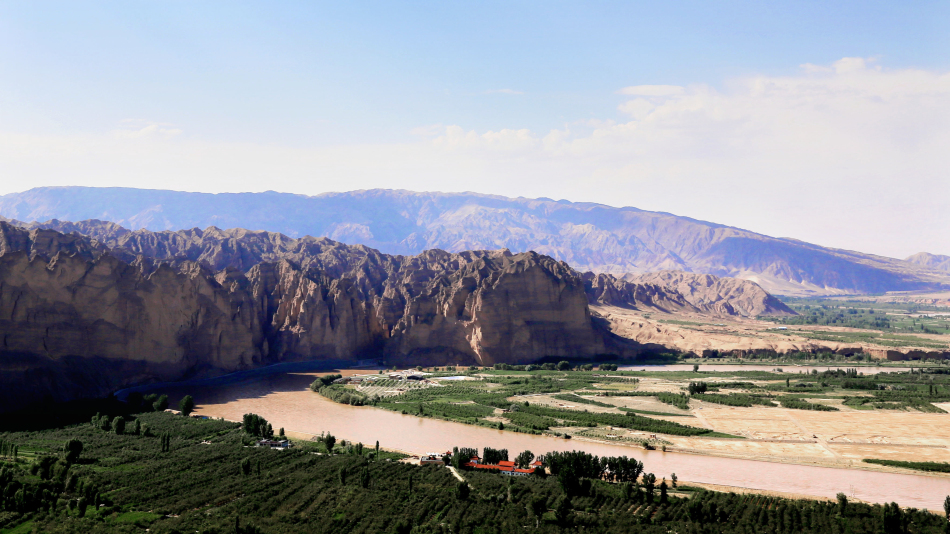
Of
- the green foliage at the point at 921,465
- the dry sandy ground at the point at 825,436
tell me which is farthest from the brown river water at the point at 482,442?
the dry sandy ground at the point at 825,436

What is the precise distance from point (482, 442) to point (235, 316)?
61124mm

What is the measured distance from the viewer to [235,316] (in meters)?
107

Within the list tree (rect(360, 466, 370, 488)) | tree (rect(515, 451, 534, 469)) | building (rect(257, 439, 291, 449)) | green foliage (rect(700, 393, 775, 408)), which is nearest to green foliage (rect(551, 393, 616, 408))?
green foliage (rect(700, 393, 775, 408))

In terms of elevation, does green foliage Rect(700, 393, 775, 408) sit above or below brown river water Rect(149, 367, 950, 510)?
above

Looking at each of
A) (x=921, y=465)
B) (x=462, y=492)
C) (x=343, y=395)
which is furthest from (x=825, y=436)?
(x=343, y=395)

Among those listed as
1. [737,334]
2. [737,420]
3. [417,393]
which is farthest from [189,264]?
[737,334]

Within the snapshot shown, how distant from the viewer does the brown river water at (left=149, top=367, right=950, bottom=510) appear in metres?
46.9

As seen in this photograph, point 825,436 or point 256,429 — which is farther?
point 825,436

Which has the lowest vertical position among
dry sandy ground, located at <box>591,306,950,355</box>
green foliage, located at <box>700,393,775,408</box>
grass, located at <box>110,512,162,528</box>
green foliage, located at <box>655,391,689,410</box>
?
grass, located at <box>110,512,162,528</box>

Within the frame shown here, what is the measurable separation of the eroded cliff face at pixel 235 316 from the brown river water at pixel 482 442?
8.52 meters

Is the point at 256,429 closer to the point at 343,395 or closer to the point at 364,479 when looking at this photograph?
the point at 364,479

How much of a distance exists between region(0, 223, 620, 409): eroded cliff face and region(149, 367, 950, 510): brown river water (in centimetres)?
852

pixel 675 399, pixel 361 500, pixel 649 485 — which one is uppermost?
pixel 649 485

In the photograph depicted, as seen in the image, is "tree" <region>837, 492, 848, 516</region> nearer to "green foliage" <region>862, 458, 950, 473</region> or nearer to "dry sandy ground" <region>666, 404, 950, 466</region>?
"dry sandy ground" <region>666, 404, 950, 466</region>
